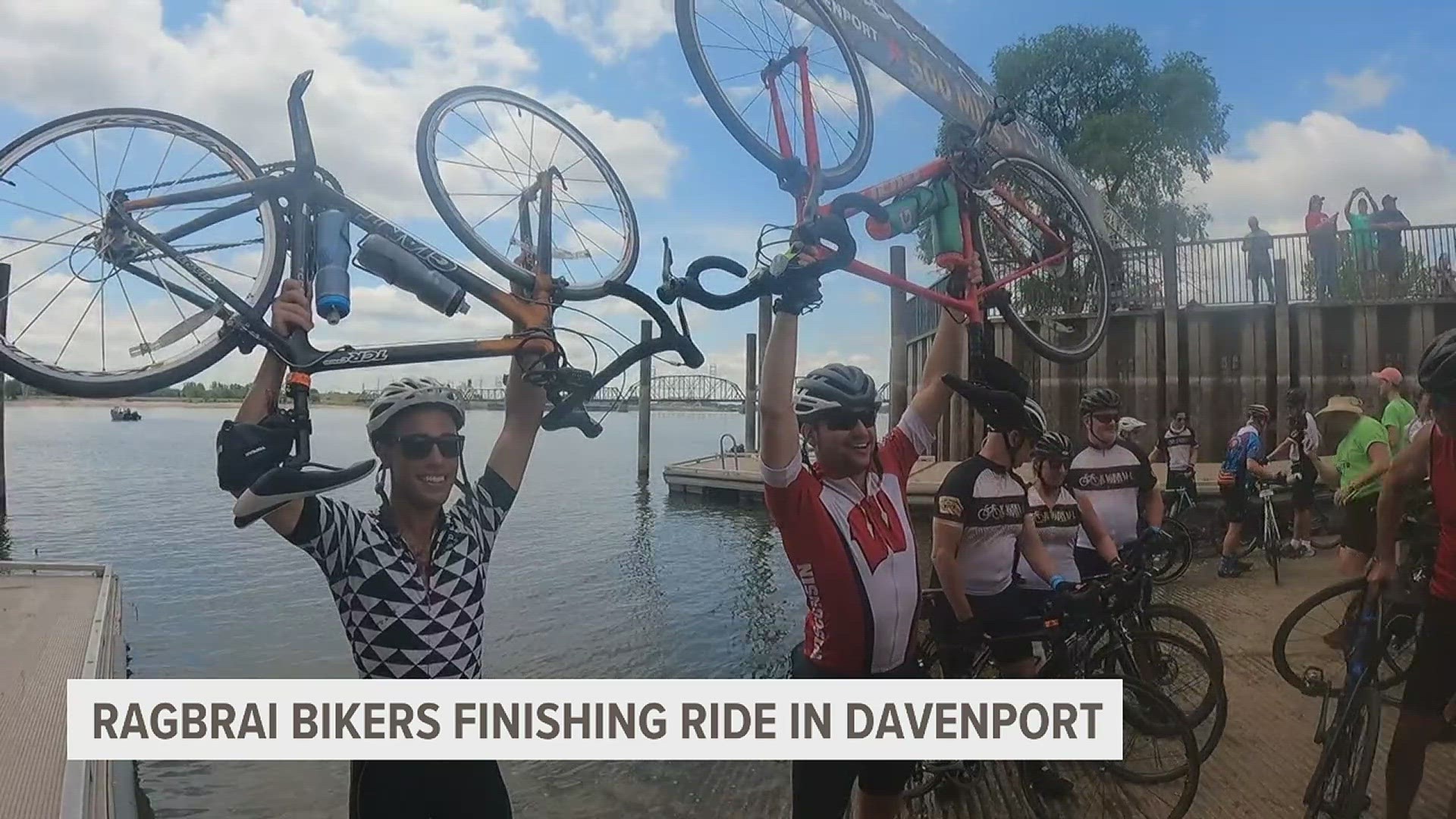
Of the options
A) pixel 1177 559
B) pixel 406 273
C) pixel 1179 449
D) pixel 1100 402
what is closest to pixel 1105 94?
pixel 1179 449

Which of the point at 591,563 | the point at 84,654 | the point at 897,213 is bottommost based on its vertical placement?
the point at 591,563

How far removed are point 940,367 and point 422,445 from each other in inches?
72.6

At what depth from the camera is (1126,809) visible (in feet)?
11.6

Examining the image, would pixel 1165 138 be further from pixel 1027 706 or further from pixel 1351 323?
pixel 1027 706

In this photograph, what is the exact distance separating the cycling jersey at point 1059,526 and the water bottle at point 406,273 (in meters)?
2.77

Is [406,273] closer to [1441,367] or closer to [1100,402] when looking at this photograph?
[1441,367]

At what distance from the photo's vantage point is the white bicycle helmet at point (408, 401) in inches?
87.2

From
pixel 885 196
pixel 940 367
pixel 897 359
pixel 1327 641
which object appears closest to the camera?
pixel 940 367

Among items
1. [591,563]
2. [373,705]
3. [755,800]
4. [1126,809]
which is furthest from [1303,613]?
[591,563]

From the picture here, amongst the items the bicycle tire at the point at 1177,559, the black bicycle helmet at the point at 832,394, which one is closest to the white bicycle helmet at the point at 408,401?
the black bicycle helmet at the point at 832,394

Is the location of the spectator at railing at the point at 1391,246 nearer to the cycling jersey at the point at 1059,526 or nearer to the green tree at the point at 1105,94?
the green tree at the point at 1105,94

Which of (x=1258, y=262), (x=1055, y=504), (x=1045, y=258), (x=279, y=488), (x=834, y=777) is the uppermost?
(x=1258, y=262)

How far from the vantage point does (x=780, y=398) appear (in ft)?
7.64

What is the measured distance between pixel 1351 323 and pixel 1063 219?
421 inches
